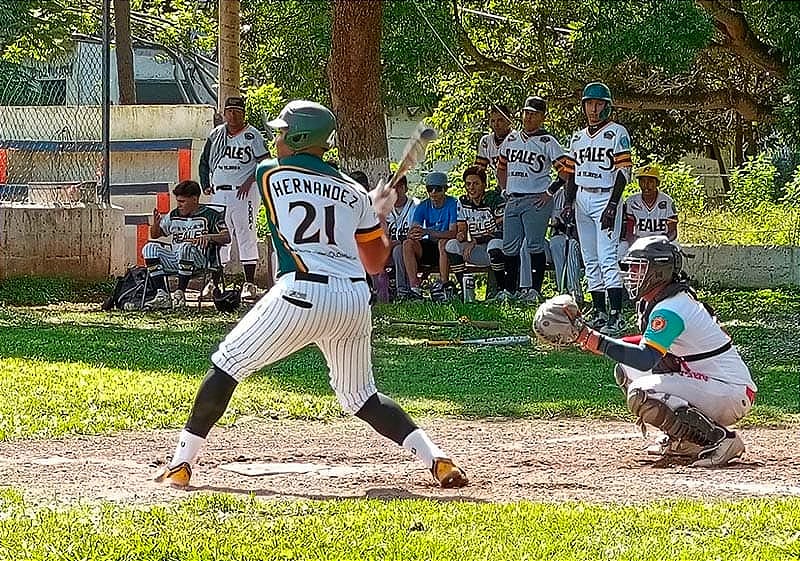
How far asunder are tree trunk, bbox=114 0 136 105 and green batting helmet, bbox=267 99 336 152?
19701 mm

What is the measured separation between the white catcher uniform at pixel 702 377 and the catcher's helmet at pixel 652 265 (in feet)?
0.35

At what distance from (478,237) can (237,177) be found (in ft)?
8.63

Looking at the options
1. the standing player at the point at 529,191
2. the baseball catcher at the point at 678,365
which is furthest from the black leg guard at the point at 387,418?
the standing player at the point at 529,191

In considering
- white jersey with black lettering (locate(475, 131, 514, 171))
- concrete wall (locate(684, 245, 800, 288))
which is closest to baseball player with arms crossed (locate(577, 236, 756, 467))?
white jersey with black lettering (locate(475, 131, 514, 171))

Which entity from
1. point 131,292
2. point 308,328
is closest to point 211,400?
point 308,328

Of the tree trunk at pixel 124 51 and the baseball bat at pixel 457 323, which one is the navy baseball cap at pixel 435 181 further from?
the tree trunk at pixel 124 51

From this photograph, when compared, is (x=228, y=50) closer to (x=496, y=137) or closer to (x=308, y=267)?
(x=496, y=137)

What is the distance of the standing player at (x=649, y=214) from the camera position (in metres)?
14.2

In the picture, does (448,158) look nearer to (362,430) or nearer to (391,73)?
(391,73)

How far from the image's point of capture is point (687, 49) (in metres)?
16.4

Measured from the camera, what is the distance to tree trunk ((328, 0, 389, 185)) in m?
14.7

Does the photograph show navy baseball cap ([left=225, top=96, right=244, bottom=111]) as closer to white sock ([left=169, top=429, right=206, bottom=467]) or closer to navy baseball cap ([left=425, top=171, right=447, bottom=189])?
navy baseball cap ([left=425, top=171, right=447, bottom=189])

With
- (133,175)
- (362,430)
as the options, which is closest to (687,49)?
(133,175)

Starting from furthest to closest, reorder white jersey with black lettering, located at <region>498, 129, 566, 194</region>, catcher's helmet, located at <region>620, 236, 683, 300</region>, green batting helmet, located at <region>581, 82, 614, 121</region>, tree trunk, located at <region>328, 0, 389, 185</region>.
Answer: tree trunk, located at <region>328, 0, 389, 185</region>, white jersey with black lettering, located at <region>498, 129, 566, 194</region>, green batting helmet, located at <region>581, 82, 614, 121</region>, catcher's helmet, located at <region>620, 236, 683, 300</region>
